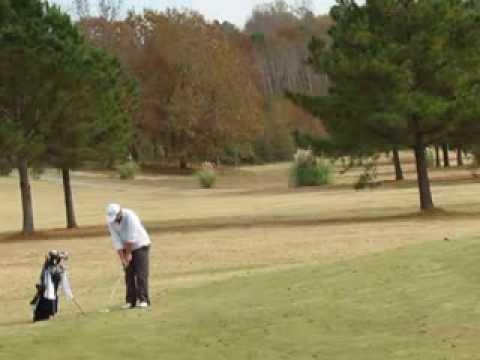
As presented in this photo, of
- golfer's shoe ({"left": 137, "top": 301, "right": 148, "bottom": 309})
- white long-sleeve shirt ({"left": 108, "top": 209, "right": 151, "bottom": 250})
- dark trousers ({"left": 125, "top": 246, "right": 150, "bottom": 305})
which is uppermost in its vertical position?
white long-sleeve shirt ({"left": 108, "top": 209, "right": 151, "bottom": 250})

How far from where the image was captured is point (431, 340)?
11734mm

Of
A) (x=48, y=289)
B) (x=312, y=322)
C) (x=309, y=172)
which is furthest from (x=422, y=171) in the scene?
(x=309, y=172)

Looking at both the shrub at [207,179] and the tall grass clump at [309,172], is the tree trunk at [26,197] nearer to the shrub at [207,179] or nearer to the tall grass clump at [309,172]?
the tall grass clump at [309,172]

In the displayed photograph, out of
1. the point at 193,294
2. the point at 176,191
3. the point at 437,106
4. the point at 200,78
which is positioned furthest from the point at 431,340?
the point at 200,78

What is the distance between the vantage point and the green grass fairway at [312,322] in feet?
39.1

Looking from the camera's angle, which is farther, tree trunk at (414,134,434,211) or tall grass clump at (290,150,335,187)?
tall grass clump at (290,150,335,187)

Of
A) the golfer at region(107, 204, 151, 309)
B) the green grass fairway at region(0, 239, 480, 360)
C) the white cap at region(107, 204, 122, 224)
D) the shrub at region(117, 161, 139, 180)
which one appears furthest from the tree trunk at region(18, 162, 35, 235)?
the shrub at region(117, 161, 139, 180)

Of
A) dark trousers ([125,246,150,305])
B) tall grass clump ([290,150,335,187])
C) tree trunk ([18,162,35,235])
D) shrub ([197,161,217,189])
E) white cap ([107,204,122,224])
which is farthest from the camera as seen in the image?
shrub ([197,161,217,189])

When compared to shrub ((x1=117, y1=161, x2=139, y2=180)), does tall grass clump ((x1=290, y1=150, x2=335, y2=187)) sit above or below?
below

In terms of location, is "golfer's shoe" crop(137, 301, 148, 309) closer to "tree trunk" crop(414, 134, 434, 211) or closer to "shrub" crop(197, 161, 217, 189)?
"tree trunk" crop(414, 134, 434, 211)

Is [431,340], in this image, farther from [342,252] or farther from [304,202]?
[304,202]

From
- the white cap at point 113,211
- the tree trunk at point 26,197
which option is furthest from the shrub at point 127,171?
the white cap at point 113,211

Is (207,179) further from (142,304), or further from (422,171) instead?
(142,304)

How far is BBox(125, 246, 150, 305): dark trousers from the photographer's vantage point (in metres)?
15.6
